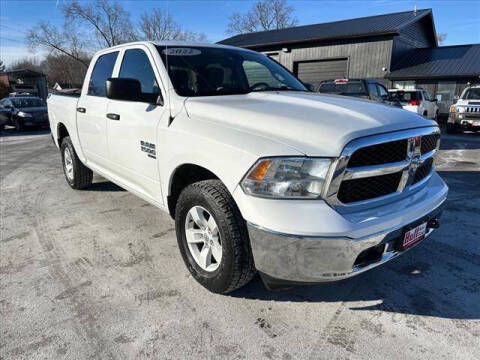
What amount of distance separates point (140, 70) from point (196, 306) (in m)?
2.27

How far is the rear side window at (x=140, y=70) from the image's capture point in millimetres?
3170

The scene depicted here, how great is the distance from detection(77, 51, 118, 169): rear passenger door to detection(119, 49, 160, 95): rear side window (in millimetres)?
366

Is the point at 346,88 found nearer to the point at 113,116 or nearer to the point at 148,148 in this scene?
the point at 113,116

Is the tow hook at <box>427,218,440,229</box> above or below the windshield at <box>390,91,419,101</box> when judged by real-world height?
below

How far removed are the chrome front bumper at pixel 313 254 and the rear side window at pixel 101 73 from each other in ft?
9.59

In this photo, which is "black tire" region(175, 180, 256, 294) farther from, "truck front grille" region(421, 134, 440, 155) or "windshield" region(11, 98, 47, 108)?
"windshield" region(11, 98, 47, 108)

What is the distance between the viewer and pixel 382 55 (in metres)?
20.7

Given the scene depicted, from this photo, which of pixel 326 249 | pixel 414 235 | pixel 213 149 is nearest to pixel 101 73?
pixel 213 149

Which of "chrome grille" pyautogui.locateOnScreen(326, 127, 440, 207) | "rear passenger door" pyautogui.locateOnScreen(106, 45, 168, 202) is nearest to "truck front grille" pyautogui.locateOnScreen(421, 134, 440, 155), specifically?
"chrome grille" pyautogui.locateOnScreen(326, 127, 440, 207)

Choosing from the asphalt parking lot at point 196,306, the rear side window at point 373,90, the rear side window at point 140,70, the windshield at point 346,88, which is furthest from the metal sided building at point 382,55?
the rear side window at point 140,70

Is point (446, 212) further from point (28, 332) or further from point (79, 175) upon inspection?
point (79, 175)

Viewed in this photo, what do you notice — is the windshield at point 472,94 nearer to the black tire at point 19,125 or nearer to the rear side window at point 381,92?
the rear side window at point 381,92

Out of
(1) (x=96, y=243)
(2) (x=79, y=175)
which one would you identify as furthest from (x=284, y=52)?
(1) (x=96, y=243)

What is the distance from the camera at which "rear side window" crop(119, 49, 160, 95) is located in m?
3.17
